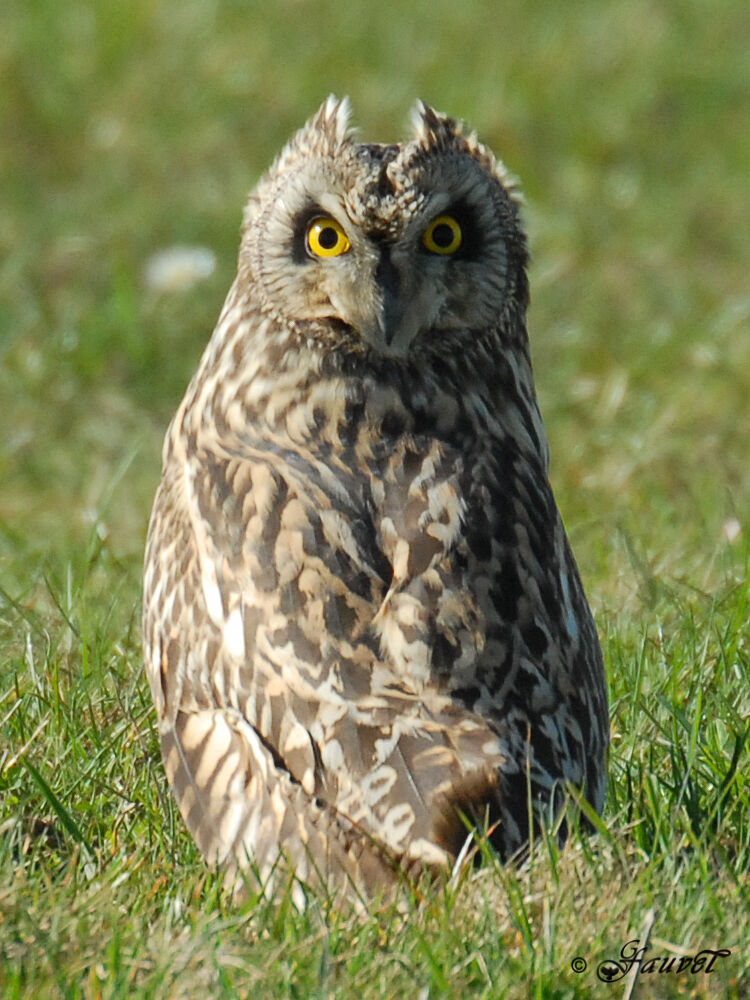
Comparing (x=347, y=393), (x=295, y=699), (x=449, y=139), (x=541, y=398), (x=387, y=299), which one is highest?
(x=449, y=139)

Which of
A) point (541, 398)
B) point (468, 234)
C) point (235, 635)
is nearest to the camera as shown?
point (235, 635)

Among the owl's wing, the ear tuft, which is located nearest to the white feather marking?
the owl's wing

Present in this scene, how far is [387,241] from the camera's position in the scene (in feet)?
12.2

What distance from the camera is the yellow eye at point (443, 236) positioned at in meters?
3.78

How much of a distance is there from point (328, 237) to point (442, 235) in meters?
0.25

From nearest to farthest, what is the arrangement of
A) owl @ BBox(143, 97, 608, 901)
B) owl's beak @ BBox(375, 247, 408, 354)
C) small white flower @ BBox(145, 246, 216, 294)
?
1. owl @ BBox(143, 97, 608, 901)
2. owl's beak @ BBox(375, 247, 408, 354)
3. small white flower @ BBox(145, 246, 216, 294)

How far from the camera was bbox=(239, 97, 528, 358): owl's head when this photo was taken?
145 inches

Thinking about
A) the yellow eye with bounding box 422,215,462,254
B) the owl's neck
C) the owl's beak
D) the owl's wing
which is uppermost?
the yellow eye with bounding box 422,215,462,254

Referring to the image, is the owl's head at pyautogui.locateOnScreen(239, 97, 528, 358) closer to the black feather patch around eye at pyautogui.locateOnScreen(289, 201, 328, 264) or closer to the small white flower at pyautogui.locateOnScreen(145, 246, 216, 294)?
the black feather patch around eye at pyautogui.locateOnScreen(289, 201, 328, 264)

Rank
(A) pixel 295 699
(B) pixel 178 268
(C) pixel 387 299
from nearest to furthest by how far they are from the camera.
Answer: (A) pixel 295 699
(C) pixel 387 299
(B) pixel 178 268

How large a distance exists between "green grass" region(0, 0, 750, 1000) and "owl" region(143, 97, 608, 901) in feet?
0.53

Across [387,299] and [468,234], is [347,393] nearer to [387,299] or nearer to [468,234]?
[387,299]

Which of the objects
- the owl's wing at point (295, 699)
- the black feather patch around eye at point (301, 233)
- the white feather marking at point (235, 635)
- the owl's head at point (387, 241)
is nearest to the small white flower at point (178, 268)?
the owl's head at point (387, 241)

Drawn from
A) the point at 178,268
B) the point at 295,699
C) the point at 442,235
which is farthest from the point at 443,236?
the point at 178,268
